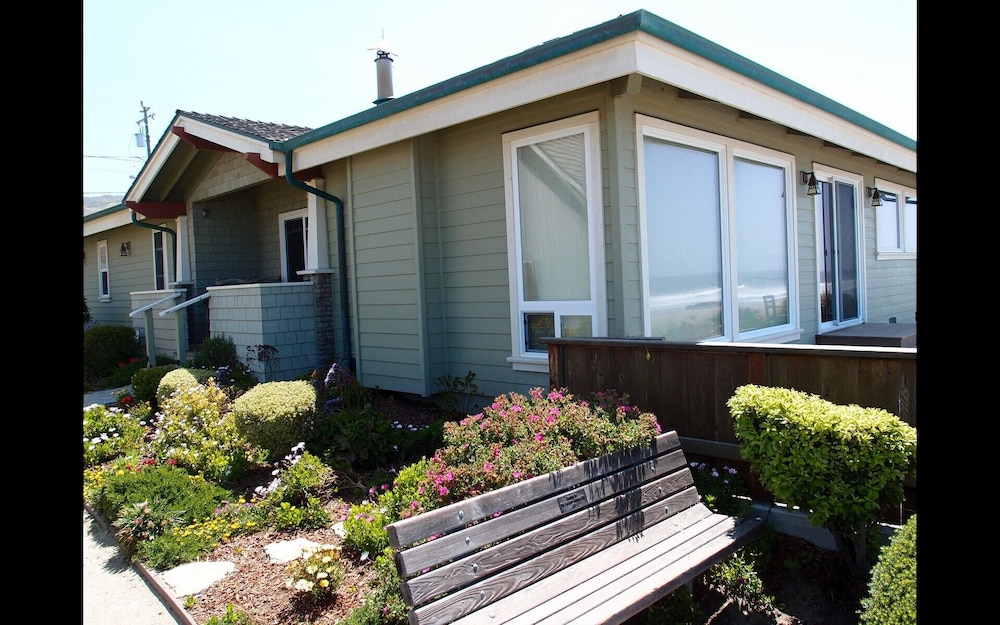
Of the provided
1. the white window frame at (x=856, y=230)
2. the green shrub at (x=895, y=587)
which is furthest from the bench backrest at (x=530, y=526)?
the white window frame at (x=856, y=230)

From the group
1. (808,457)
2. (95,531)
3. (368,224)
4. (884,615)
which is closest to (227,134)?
(368,224)

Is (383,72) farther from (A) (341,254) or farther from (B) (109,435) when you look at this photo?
(B) (109,435)

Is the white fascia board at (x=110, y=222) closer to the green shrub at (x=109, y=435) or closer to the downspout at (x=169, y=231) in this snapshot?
the downspout at (x=169, y=231)

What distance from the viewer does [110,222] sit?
13836 millimetres

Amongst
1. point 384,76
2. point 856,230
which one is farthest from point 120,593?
point 856,230

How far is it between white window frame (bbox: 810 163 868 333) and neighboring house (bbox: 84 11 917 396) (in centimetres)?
4

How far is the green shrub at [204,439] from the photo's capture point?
18.7ft

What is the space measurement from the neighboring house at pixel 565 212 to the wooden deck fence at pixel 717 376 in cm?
85

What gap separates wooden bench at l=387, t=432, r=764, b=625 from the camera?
105 inches

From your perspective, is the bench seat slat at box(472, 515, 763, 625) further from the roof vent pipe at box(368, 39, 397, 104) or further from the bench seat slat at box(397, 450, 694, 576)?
the roof vent pipe at box(368, 39, 397, 104)

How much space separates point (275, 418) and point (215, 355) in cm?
387

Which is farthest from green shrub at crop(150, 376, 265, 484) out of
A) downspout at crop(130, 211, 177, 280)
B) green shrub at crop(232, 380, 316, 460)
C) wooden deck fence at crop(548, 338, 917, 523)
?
downspout at crop(130, 211, 177, 280)
